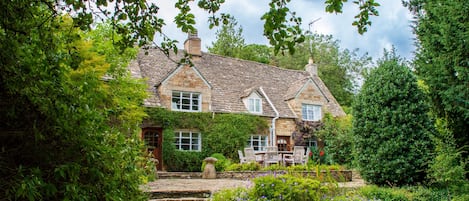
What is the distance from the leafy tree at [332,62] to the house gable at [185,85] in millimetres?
20173

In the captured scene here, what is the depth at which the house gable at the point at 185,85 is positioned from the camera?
64.5 feet

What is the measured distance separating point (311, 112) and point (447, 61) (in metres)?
13.1

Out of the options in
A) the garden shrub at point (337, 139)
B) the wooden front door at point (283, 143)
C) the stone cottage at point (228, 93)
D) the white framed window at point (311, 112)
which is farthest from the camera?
the white framed window at point (311, 112)

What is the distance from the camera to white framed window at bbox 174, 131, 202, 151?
19875mm

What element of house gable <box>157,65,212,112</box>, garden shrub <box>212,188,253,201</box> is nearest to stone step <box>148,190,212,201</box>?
garden shrub <box>212,188,253,201</box>

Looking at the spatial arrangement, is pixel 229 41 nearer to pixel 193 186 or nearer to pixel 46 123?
pixel 193 186

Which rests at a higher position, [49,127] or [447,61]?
[447,61]

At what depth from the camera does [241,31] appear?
36688 mm

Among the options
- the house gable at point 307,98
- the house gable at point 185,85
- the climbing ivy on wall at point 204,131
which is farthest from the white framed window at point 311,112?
the house gable at point 185,85

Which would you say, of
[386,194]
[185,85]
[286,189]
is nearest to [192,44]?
[185,85]

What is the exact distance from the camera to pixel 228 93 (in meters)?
22.4

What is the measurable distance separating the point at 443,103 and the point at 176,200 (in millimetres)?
8613

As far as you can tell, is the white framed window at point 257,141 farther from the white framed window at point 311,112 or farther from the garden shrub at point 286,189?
the garden shrub at point 286,189

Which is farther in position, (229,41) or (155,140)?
(229,41)
